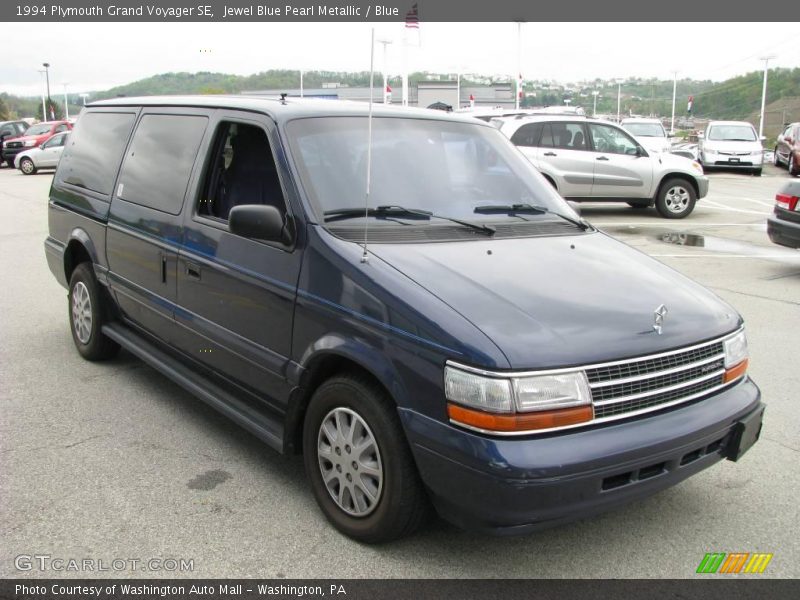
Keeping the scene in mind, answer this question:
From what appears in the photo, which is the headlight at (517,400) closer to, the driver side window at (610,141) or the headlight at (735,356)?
the headlight at (735,356)

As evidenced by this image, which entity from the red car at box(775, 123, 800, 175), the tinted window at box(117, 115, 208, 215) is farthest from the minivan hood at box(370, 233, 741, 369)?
the red car at box(775, 123, 800, 175)

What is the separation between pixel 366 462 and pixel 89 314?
328 centimetres

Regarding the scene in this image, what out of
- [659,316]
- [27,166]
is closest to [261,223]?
[659,316]

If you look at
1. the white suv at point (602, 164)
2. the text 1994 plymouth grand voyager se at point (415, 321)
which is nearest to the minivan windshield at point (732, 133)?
the white suv at point (602, 164)

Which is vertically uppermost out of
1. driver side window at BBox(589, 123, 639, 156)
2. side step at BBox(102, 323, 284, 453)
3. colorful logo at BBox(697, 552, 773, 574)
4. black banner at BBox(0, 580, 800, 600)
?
driver side window at BBox(589, 123, 639, 156)

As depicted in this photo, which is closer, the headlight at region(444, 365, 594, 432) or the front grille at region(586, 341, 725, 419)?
the headlight at region(444, 365, 594, 432)

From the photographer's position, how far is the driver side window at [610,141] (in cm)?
1445

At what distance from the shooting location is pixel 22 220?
14.5m

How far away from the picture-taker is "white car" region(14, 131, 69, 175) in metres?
28.0

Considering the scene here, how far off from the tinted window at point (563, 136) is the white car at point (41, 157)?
20.1m

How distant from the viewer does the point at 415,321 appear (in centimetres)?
291

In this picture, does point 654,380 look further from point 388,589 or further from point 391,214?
point 391,214

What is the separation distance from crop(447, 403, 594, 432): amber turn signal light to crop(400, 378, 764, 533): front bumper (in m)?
0.04

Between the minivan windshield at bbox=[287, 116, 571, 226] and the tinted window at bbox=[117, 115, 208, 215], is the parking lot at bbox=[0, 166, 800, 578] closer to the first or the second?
the tinted window at bbox=[117, 115, 208, 215]
